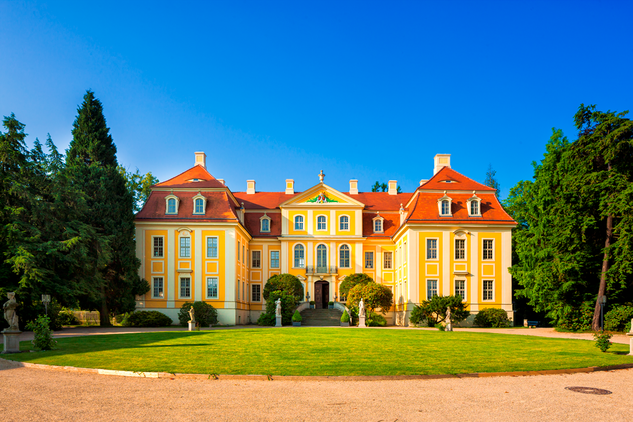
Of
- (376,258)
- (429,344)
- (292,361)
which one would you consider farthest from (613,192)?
(292,361)

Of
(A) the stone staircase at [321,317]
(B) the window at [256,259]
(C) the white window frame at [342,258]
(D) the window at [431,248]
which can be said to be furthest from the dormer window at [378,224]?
(B) the window at [256,259]

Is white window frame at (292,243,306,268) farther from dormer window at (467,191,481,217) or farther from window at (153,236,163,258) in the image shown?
dormer window at (467,191,481,217)

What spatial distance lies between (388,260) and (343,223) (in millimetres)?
5184

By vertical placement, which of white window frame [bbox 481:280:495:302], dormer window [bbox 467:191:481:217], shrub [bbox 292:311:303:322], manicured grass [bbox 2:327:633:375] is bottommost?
shrub [bbox 292:311:303:322]

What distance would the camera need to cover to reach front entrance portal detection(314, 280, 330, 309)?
4491 cm

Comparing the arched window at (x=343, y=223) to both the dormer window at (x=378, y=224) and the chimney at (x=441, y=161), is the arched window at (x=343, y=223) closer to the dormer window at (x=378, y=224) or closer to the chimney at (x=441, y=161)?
the dormer window at (x=378, y=224)

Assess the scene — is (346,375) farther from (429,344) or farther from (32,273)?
(32,273)

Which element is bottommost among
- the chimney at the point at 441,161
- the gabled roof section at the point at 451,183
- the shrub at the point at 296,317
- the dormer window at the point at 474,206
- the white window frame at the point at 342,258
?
the shrub at the point at 296,317

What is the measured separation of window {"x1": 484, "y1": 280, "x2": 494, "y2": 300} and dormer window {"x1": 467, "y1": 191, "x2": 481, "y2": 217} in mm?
5173

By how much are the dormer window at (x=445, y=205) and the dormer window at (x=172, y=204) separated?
66.8 feet

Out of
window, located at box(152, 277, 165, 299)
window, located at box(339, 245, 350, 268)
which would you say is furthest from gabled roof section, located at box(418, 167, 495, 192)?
window, located at box(152, 277, 165, 299)

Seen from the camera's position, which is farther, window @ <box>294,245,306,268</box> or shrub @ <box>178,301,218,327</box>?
window @ <box>294,245,306,268</box>

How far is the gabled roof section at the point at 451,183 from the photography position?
40.4 m

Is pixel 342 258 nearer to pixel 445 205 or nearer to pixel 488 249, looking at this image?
pixel 445 205
